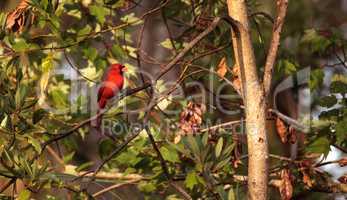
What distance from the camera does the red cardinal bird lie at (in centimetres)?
477

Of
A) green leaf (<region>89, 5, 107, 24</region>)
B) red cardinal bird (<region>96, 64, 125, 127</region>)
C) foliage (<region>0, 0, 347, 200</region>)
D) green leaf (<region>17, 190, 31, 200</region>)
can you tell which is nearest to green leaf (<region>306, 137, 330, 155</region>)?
foliage (<region>0, 0, 347, 200</region>)

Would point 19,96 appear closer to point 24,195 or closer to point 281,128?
point 24,195

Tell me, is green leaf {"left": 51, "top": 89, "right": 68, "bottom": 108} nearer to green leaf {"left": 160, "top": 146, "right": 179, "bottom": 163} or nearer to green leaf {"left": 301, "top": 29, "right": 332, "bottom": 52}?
green leaf {"left": 160, "top": 146, "right": 179, "bottom": 163}

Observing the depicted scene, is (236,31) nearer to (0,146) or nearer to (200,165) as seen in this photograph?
(200,165)

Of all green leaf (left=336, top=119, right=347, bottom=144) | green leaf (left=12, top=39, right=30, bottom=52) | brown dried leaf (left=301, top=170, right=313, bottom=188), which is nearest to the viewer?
green leaf (left=336, top=119, right=347, bottom=144)

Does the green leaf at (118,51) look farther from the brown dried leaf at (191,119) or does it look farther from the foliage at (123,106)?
the brown dried leaf at (191,119)

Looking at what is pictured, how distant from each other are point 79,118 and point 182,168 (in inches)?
35.1

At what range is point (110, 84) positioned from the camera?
479cm

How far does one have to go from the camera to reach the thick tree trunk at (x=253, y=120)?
3.02 meters

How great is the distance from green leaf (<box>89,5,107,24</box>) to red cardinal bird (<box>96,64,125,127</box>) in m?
0.39

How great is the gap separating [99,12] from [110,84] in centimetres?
50

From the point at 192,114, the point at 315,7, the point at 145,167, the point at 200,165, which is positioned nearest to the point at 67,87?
the point at 145,167

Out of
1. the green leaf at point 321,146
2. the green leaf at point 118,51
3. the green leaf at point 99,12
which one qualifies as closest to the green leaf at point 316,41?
the green leaf at point 321,146

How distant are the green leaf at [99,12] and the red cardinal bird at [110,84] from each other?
15.3 inches
